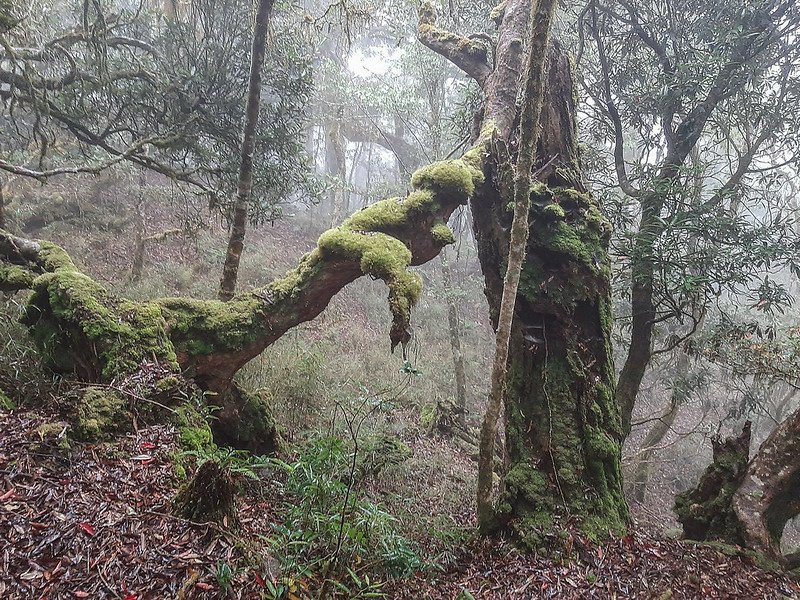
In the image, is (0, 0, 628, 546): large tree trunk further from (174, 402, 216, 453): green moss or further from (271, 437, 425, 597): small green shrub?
(271, 437, 425, 597): small green shrub

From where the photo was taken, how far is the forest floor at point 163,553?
215cm

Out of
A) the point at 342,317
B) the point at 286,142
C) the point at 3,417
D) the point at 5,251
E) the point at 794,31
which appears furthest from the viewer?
the point at 342,317

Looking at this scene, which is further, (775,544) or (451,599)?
(775,544)

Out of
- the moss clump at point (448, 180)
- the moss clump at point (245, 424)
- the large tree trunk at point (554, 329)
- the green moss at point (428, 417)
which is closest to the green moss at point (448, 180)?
the moss clump at point (448, 180)

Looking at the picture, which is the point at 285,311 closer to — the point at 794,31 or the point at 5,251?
the point at 5,251

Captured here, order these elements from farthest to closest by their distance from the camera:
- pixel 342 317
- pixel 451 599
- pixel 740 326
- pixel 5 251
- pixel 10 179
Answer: pixel 342 317 < pixel 10 179 < pixel 740 326 < pixel 5 251 < pixel 451 599

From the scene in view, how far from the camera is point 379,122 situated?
76.1 ft

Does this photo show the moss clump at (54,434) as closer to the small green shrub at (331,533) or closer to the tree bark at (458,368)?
the small green shrub at (331,533)

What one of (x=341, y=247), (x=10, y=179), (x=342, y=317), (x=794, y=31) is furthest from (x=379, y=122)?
(x=341, y=247)

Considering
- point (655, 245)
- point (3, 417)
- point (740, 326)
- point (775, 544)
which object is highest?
point (655, 245)

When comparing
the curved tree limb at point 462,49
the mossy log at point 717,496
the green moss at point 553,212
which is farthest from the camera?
the curved tree limb at point 462,49

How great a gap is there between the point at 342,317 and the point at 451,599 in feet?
37.1

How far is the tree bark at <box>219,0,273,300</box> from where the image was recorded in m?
6.16

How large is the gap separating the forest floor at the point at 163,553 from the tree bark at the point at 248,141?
10.6ft
